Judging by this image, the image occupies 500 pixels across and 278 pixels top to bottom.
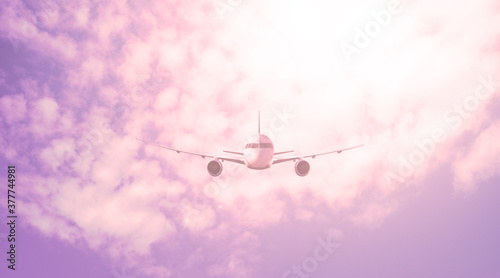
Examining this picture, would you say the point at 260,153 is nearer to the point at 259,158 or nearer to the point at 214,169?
the point at 259,158

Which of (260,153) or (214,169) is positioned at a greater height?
(214,169)

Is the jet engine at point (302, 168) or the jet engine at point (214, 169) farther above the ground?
the jet engine at point (214, 169)

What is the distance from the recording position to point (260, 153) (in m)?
38.7

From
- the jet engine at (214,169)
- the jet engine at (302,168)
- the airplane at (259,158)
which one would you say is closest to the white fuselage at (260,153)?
the airplane at (259,158)

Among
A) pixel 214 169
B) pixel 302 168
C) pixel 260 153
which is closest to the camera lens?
pixel 260 153

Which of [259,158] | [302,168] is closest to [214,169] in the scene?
[259,158]

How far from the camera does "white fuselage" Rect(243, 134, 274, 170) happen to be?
38.8 metres

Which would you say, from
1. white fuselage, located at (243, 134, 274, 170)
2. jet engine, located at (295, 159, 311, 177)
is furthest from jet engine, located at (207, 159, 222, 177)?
jet engine, located at (295, 159, 311, 177)

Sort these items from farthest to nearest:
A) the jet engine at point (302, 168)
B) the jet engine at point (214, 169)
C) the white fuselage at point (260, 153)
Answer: the jet engine at point (302, 168) → the jet engine at point (214, 169) → the white fuselage at point (260, 153)

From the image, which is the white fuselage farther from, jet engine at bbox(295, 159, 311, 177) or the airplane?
jet engine at bbox(295, 159, 311, 177)

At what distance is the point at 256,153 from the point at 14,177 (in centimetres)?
2104

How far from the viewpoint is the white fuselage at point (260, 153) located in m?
38.8

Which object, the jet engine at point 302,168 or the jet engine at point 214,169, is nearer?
the jet engine at point 214,169

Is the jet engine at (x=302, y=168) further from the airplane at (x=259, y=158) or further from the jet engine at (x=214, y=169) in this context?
the jet engine at (x=214, y=169)
